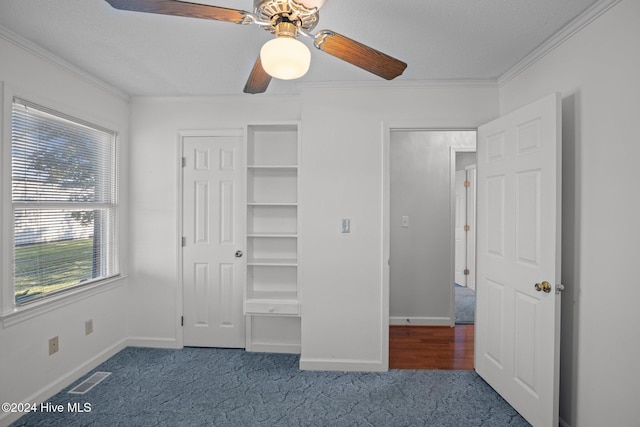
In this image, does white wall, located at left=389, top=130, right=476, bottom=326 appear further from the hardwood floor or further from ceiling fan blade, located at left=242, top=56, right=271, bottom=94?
ceiling fan blade, located at left=242, top=56, right=271, bottom=94

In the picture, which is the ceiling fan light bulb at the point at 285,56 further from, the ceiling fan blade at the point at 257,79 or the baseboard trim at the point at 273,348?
the baseboard trim at the point at 273,348

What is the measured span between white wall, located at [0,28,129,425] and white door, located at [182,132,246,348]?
63cm

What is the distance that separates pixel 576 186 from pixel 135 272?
144 inches

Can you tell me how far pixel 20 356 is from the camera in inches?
85.5

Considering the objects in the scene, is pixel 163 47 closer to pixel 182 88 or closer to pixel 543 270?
pixel 182 88

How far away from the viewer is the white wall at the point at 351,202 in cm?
281

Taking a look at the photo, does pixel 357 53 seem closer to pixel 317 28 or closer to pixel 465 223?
pixel 317 28

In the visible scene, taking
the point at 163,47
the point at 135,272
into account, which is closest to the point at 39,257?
the point at 135,272

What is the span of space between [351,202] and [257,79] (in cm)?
138

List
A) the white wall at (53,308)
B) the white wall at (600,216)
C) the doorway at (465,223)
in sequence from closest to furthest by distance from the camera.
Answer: the white wall at (600,216) < the white wall at (53,308) < the doorway at (465,223)

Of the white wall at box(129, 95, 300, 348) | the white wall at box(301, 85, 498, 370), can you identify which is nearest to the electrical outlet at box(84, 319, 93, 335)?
the white wall at box(129, 95, 300, 348)

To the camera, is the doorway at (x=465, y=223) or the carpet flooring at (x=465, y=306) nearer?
the carpet flooring at (x=465, y=306)

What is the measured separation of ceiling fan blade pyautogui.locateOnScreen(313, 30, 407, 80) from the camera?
139 cm

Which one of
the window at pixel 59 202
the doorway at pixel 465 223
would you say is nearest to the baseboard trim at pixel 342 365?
the window at pixel 59 202
